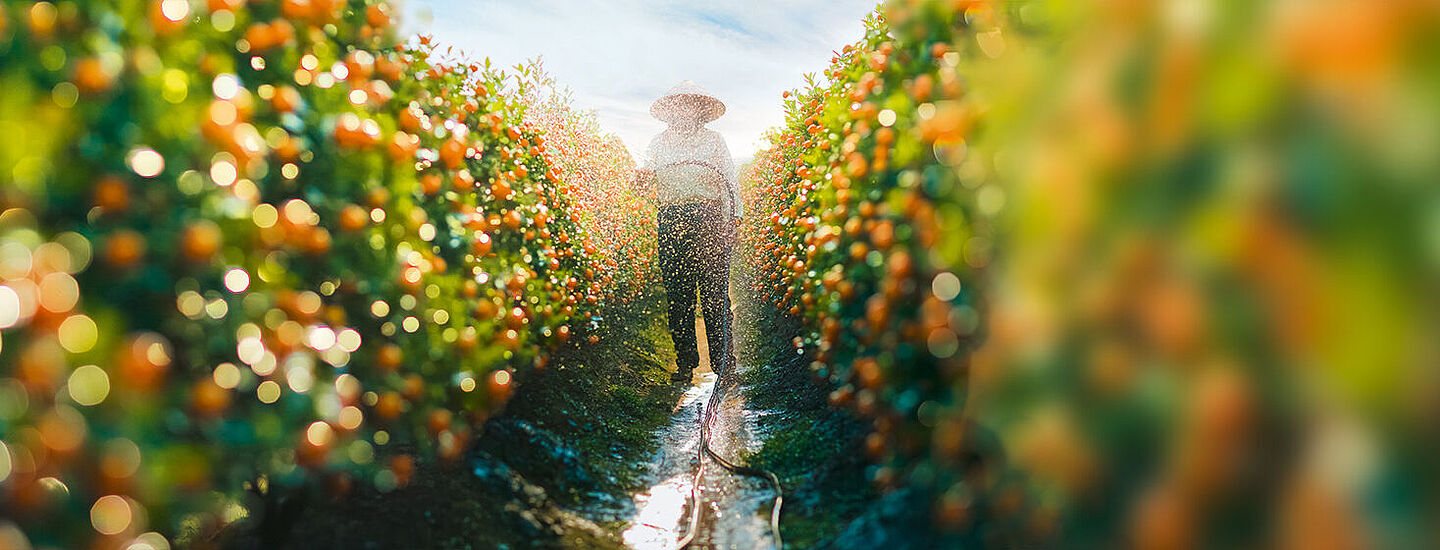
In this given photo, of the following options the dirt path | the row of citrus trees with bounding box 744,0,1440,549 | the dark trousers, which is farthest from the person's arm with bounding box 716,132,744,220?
the row of citrus trees with bounding box 744,0,1440,549

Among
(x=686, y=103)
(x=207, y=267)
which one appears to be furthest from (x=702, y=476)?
(x=686, y=103)

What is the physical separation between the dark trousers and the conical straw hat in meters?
1.10

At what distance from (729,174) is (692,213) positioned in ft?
2.10


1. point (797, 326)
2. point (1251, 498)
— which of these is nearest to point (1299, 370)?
point (1251, 498)

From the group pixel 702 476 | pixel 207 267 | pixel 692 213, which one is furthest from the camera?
pixel 692 213

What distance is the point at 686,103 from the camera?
28.2 feet

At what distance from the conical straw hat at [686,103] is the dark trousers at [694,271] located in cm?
110

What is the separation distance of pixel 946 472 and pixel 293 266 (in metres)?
2.04

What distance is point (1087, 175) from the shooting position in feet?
4.85

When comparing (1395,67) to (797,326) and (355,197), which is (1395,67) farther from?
(797,326)

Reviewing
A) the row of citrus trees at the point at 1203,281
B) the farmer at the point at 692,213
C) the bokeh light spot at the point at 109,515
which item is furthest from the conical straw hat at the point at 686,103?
the bokeh light spot at the point at 109,515

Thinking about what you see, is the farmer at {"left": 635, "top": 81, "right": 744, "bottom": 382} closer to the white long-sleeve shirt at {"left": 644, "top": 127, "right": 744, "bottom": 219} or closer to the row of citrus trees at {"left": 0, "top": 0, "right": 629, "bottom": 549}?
the white long-sleeve shirt at {"left": 644, "top": 127, "right": 744, "bottom": 219}

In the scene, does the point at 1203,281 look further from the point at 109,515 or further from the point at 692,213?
the point at 692,213

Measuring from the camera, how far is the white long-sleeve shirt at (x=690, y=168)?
26.8ft
